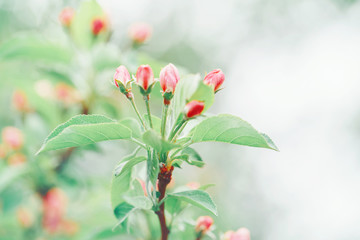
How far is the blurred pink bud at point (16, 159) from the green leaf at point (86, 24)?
65 centimetres

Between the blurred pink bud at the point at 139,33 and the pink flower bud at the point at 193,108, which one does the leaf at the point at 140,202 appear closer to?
the pink flower bud at the point at 193,108

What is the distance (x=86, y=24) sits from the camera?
2.01m

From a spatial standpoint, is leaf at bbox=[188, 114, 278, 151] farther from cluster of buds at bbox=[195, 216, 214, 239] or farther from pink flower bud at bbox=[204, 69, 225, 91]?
cluster of buds at bbox=[195, 216, 214, 239]

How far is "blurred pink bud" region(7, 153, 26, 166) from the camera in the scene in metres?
2.04

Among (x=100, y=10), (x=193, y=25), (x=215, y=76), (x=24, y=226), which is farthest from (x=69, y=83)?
(x=193, y=25)

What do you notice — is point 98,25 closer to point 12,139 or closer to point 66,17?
point 66,17

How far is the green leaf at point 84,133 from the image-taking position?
0.84m

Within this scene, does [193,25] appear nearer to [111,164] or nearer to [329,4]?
[329,4]

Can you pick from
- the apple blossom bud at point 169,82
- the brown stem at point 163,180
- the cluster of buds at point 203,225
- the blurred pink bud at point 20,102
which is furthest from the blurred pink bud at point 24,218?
the apple blossom bud at point 169,82

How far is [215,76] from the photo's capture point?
95 centimetres

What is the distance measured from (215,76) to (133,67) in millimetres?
792

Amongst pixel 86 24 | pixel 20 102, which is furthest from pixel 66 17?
pixel 20 102

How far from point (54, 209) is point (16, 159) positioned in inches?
14.1

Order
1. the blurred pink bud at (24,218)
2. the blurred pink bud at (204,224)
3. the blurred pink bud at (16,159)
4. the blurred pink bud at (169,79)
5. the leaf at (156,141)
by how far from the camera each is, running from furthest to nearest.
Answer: the blurred pink bud at (24,218)
the blurred pink bud at (16,159)
the blurred pink bud at (204,224)
the blurred pink bud at (169,79)
the leaf at (156,141)
